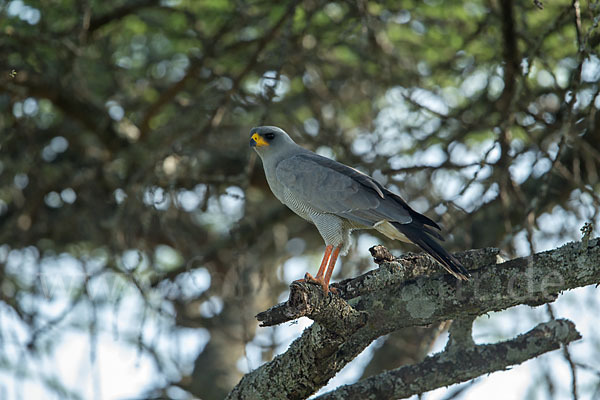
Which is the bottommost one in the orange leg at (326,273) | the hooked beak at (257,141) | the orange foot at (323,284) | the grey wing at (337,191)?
the orange foot at (323,284)

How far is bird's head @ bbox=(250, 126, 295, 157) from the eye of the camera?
5289mm

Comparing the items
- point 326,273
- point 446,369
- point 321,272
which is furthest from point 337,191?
point 446,369

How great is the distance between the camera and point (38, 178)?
23.4ft

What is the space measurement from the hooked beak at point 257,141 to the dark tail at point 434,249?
4.60 feet

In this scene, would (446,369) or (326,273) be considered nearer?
(446,369)

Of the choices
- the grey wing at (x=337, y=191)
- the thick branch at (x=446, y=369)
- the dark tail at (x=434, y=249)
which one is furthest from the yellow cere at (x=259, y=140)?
the thick branch at (x=446, y=369)

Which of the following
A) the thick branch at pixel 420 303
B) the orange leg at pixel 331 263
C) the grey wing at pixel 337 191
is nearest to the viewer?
the thick branch at pixel 420 303

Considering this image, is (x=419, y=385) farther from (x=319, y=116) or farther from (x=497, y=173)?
(x=319, y=116)

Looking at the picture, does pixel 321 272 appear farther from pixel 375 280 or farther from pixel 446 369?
pixel 446 369

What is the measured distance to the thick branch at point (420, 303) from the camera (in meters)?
3.48

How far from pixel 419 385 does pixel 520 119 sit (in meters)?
4.02

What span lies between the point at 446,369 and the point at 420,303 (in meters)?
0.42

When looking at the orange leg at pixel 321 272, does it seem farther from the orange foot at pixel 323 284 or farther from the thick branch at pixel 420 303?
the thick branch at pixel 420 303

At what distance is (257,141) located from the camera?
17.3ft
